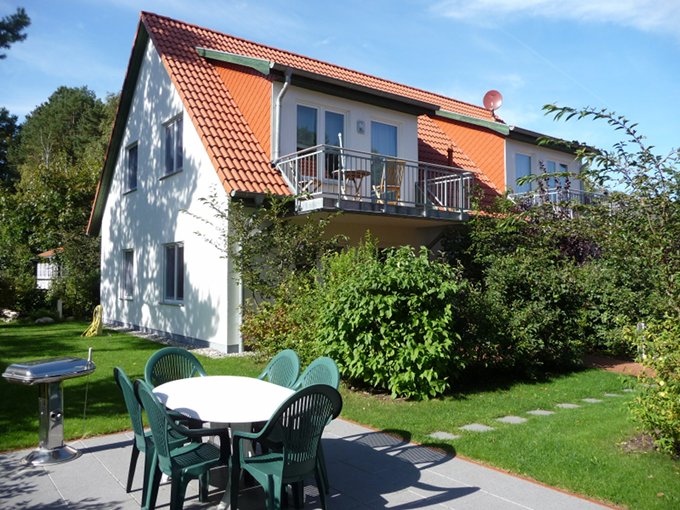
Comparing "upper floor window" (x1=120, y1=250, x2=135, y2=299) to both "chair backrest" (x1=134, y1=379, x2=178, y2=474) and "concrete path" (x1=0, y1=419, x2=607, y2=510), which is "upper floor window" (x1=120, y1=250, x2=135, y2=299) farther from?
"chair backrest" (x1=134, y1=379, x2=178, y2=474)

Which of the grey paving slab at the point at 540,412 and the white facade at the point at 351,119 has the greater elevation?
the white facade at the point at 351,119

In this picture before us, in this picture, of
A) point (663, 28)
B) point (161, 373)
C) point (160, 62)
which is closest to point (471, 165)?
point (160, 62)

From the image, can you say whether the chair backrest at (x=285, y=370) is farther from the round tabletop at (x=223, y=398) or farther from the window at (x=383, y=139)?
the window at (x=383, y=139)

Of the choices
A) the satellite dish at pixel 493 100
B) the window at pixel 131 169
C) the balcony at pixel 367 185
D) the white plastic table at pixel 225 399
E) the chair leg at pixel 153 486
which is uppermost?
the satellite dish at pixel 493 100

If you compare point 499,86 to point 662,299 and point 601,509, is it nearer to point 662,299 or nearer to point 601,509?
point 662,299

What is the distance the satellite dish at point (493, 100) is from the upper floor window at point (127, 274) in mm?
14115

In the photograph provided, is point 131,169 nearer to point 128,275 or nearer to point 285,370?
point 128,275

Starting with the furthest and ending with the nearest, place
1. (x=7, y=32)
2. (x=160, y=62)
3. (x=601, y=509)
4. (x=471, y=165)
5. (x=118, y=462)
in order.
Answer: (x=471, y=165), (x=160, y=62), (x=7, y=32), (x=118, y=462), (x=601, y=509)

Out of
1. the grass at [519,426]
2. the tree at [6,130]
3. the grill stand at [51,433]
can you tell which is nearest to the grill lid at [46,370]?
the grill stand at [51,433]

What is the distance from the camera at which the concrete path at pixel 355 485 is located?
14.6ft

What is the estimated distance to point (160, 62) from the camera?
1502cm

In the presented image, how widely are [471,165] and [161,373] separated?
1478 centimetres

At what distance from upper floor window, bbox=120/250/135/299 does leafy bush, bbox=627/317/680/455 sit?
1494 centimetres

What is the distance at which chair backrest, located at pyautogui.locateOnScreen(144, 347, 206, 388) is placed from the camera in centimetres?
552
